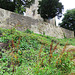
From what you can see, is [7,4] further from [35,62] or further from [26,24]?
[35,62]

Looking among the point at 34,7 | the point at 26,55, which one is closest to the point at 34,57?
the point at 26,55

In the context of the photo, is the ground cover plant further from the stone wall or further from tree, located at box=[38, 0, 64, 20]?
tree, located at box=[38, 0, 64, 20]

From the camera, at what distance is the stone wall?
23.7 feet

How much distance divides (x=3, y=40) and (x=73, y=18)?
42.0 ft

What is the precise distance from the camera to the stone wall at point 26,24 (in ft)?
23.7

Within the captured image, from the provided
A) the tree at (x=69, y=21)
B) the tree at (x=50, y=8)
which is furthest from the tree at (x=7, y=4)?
the tree at (x=69, y=21)

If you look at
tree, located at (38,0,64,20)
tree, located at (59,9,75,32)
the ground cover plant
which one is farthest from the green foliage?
the ground cover plant

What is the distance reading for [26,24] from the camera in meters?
8.48

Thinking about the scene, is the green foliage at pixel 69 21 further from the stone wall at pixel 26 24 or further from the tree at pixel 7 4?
the tree at pixel 7 4

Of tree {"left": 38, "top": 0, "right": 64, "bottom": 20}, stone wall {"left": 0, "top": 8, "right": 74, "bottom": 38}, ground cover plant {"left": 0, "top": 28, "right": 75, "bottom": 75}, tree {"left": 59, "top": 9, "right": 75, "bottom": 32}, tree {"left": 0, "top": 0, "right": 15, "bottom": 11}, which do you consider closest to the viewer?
ground cover plant {"left": 0, "top": 28, "right": 75, "bottom": 75}

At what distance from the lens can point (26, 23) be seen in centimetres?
848

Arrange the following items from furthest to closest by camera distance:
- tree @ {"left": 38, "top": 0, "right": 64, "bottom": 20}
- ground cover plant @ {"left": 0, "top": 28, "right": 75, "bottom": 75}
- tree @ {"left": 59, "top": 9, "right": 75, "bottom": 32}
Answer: tree @ {"left": 59, "top": 9, "right": 75, "bottom": 32}
tree @ {"left": 38, "top": 0, "right": 64, "bottom": 20}
ground cover plant @ {"left": 0, "top": 28, "right": 75, "bottom": 75}

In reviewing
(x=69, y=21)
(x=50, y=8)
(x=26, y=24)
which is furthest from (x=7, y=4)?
(x=69, y=21)

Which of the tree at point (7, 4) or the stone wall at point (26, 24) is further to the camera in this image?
the tree at point (7, 4)
